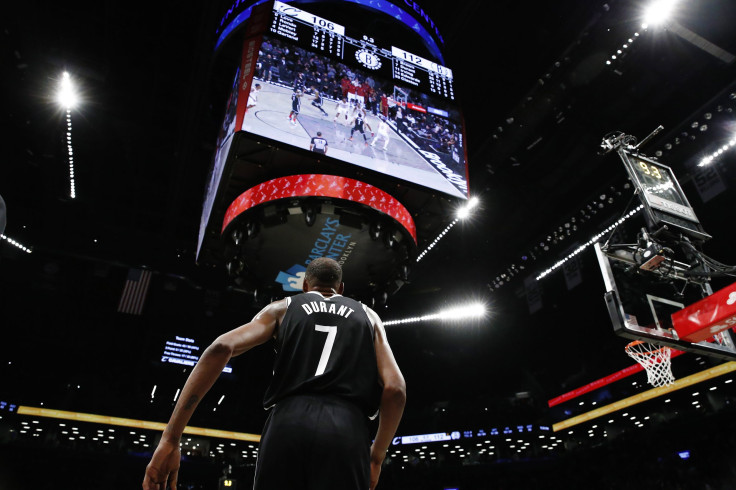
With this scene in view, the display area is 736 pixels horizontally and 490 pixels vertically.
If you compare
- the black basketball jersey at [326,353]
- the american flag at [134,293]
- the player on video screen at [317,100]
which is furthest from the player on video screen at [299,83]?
the american flag at [134,293]

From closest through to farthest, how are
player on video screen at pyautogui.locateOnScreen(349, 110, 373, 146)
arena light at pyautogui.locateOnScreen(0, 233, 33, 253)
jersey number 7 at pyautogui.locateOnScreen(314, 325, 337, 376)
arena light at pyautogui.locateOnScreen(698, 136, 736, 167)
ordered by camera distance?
jersey number 7 at pyautogui.locateOnScreen(314, 325, 337, 376) → player on video screen at pyautogui.locateOnScreen(349, 110, 373, 146) → arena light at pyautogui.locateOnScreen(698, 136, 736, 167) → arena light at pyautogui.locateOnScreen(0, 233, 33, 253)

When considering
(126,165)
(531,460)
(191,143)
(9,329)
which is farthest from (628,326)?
(9,329)

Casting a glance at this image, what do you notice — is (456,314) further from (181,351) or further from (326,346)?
(326,346)

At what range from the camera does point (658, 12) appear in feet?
21.8

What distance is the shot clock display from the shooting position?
539 centimetres

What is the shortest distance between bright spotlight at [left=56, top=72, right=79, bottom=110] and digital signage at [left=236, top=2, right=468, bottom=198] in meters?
4.77

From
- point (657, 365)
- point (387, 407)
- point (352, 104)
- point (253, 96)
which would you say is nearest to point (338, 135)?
point (352, 104)

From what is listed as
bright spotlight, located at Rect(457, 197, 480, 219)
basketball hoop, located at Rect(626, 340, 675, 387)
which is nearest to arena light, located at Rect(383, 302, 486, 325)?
bright spotlight, located at Rect(457, 197, 480, 219)

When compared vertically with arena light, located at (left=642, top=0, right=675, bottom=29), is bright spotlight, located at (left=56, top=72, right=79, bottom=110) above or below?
above

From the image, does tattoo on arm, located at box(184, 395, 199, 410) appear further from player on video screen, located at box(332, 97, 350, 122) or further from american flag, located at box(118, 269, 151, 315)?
american flag, located at box(118, 269, 151, 315)

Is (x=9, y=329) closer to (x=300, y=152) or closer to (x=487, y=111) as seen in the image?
(x=300, y=152)

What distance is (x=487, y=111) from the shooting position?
8.78 m

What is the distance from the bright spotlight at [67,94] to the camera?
816 centimetres

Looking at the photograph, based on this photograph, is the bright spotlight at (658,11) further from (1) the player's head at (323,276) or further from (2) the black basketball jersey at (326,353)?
(2) the black basketball jersey at (326,353)
